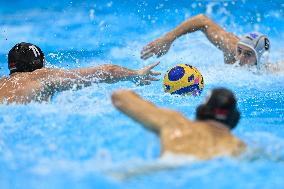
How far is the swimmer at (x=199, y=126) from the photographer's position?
2.86 metres

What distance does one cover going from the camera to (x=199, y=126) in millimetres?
2898

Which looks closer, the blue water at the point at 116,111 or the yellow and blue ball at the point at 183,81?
the blue water at the point at 116,111

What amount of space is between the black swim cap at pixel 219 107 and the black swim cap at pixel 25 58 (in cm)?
268

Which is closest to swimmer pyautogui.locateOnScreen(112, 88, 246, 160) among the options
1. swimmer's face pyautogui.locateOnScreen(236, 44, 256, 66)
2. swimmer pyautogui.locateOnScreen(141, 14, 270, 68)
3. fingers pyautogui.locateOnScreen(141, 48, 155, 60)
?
fingers pyautogui.locateOnScreen(141, 48, 155, 60)

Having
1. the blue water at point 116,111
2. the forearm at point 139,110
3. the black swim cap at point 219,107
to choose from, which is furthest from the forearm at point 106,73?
the black swim cap at point 219,107

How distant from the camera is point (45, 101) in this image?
520 centimetres

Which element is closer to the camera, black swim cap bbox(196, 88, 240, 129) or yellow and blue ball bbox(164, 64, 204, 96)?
black swim cap bbox(196, 88, 240, 129)

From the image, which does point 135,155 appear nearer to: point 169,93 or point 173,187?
point 173,187

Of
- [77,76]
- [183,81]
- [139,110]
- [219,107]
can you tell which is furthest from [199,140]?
[183,81]

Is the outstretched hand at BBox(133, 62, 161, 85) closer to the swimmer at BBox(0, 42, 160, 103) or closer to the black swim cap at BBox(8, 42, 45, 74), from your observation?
the swimmer at BBox(0, 42, 160, 103)

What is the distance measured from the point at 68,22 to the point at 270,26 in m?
3.73

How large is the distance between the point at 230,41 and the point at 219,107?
3.31m

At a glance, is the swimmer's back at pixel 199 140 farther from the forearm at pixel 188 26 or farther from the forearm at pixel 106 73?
the forearm at pixel 188 26

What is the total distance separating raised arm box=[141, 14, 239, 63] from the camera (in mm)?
5645
